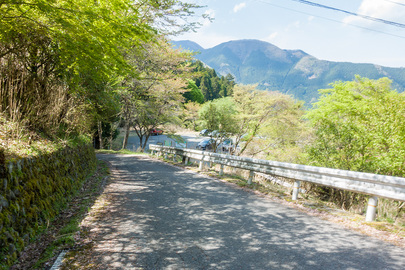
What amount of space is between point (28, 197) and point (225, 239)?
10.5 feet

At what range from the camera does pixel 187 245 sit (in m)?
3.69

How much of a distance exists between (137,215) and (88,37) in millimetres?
3859

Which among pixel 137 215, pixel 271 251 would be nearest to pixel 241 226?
pixel 271 251

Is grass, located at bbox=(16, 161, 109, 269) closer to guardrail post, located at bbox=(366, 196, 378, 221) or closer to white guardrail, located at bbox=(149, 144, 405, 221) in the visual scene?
white guardrail, located at bbox=(149, 144, 405, 221)

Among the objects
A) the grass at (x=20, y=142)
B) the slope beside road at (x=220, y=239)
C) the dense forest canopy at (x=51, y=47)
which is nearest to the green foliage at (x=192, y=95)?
the dense forest canopy at (x=51, y=47)

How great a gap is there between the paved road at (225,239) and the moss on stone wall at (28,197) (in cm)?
99

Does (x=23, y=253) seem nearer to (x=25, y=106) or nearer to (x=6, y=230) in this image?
(x=6, y=230)

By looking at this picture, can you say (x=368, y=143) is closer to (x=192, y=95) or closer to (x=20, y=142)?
(x=20, y=142)

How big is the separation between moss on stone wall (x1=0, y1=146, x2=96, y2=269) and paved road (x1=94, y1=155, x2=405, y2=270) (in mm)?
985

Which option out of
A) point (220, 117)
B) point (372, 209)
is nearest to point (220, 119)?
point (220, 117)

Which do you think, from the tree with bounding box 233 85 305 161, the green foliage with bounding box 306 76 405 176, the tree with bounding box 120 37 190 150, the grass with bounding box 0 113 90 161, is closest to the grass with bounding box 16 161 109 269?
the grass with bounding box 0 113 90 161

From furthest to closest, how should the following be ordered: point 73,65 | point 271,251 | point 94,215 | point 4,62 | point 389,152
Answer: point 389,152
point 73,65
point 4,62
point 94,215
point 271,251

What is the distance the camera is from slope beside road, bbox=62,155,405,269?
10.5 ft

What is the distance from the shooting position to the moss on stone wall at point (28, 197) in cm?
319
